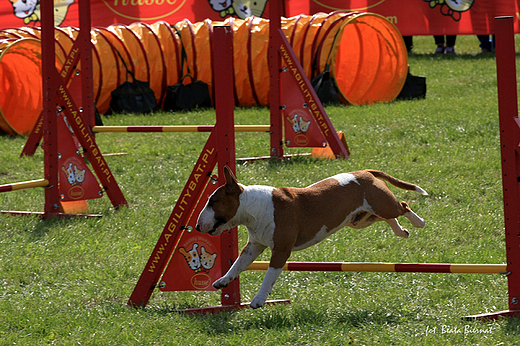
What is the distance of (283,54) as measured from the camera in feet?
23.8

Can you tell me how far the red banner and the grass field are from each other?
6819 millimetres

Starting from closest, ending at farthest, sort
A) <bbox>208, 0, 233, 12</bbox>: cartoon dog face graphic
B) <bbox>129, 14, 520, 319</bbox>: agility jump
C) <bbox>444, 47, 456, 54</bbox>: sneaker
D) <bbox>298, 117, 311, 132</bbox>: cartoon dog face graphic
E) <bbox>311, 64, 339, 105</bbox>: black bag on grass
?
<bbox>129, 14, 520, 319</bbox>: agility jump, <bbox>298, 117, 311, 132</bbox>: cartoon dog face graphic, <bbox>311, 64, 339, 105</bbox>: black bag on grass, <bbox>208, 0, 233, 12</bbox>: cartoon dog face graphic, <bbox>444, 47, 456, 54</bbox>: sneaker

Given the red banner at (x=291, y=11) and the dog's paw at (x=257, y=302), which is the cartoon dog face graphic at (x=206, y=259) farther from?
the red banner at (x=291, y=11)

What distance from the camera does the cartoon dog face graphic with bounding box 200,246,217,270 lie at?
147 inches

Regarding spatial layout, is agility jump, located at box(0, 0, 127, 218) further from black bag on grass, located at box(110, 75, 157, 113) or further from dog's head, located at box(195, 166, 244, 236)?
black bag on grass, located at box(110, 75, 157, 113)

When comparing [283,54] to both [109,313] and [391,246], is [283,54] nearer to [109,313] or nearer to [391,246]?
[391,246]

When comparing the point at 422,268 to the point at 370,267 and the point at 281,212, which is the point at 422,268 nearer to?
the point at 370,267

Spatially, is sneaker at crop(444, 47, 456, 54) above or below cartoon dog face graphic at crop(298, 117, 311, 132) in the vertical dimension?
above

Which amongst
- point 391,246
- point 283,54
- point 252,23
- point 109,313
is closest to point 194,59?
point 252,23

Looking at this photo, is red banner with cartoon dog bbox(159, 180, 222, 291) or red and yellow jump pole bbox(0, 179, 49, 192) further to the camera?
red and yellow jump pole bbox(0, 179, 49, 192)

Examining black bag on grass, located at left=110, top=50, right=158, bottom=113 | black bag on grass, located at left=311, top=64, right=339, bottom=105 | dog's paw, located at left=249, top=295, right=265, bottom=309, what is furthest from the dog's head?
black bag on grass, located at left=110, top=50, right=158, bottom=113

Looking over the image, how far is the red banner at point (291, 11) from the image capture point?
1481 centimetres

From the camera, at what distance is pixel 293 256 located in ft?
15.3

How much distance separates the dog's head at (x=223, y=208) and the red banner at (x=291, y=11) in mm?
12574
